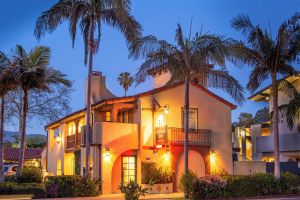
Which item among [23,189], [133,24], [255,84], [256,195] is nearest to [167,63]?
[133,24]

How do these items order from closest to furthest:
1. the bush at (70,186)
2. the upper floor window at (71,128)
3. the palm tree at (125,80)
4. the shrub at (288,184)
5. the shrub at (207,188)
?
the shrub at (207,188) → the bush at (70,186) → the shrub at (288,184) → the upper floor window at (71,128) → the palm tree at (125,80)

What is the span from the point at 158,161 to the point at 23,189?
818 centimetres

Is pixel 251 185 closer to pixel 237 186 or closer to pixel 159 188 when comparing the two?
pixel 237 186

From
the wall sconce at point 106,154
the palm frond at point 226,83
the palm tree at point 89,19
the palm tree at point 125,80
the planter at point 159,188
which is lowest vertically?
the planter at point 159,188

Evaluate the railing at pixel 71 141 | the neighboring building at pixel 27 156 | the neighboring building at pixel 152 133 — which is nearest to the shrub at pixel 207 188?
the neighboring building at pixel 152 133

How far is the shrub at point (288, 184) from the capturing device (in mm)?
23672

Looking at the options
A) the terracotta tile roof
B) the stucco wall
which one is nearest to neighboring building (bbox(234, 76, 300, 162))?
the stucco wall

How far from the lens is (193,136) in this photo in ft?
98.7

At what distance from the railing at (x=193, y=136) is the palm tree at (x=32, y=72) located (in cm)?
798

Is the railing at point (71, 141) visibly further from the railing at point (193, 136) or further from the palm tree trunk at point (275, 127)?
the palm tree trunk at point (275, 127)

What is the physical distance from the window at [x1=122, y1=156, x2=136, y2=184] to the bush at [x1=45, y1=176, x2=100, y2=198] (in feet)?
14.0

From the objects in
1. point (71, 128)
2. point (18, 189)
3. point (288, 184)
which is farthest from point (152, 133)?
point (71, 128)

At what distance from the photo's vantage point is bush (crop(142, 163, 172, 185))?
2767cm

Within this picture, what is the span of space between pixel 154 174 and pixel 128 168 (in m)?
1.82
